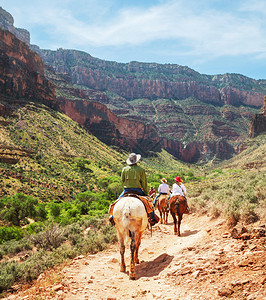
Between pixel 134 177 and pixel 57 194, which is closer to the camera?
pixel 134 177

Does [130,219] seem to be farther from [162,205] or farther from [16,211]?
[16,211]

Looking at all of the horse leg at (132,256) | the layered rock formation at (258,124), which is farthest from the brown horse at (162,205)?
the layered rock formation at (258,124)

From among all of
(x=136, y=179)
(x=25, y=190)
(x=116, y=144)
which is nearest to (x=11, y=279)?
(x=136, y=179)

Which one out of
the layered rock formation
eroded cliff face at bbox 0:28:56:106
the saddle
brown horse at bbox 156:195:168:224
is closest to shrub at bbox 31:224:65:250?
the saddle

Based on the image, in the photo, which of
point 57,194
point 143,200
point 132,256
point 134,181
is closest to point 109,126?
point 57,194

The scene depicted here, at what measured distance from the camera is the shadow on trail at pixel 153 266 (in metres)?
6.84

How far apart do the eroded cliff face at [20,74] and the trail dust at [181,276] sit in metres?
98.1

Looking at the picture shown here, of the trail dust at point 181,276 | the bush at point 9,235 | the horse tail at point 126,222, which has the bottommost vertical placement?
the bush at point 9,235

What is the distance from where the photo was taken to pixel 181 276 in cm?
579

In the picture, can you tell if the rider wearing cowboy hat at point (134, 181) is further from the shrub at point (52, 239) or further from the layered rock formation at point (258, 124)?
the layered rock formation at point (258, 124)

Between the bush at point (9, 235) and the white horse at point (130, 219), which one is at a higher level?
the white horse at point (130, 219)

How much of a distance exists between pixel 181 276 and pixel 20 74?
361 feet

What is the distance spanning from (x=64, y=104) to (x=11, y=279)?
470 feet

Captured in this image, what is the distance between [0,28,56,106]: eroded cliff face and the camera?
93.1 metres
